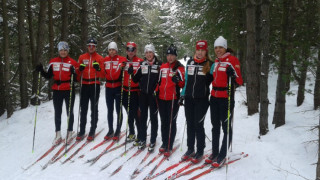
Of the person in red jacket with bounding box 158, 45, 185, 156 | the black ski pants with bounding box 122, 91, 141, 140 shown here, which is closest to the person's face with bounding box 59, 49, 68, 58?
the black ski pants with bounding box 122, 91, 141, 140

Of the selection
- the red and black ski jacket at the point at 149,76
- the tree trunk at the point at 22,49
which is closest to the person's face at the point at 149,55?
the red and black ski jacket at the point at 149,76

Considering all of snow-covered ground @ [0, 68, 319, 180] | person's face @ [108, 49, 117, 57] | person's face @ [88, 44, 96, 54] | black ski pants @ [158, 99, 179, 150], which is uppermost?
person's face @ [88, 44, 96, 54]

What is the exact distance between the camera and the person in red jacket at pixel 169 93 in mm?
5434

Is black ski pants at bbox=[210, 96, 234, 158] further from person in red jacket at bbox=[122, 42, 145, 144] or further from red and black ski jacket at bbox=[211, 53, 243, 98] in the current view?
person in red jacket at bbox=[122, 42, 145, 144]

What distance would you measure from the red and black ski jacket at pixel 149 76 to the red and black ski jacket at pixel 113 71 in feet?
2.75

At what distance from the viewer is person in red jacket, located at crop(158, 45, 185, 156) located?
5.43 m

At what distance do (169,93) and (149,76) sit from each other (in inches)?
25.7

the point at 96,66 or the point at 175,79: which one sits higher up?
the point at 96,66

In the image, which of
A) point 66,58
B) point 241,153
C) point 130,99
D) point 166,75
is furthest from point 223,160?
point 66,58

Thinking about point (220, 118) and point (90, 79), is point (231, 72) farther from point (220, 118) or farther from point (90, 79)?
point (90, 79)

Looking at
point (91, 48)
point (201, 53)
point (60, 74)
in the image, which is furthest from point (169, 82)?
point (60, 74)

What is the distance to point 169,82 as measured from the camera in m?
5.47

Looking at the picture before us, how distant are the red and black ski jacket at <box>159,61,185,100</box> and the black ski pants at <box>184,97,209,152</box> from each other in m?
0.43

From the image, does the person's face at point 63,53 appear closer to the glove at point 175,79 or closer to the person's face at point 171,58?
the person's face at point 171,58
